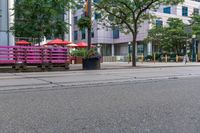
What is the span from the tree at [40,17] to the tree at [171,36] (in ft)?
94.7

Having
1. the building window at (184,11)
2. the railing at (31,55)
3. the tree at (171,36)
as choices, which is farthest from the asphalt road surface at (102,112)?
the building window at (184,11)

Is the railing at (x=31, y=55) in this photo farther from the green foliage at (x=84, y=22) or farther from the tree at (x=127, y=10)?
the tree at (x=127, y=10)

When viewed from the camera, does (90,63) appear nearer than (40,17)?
Yes

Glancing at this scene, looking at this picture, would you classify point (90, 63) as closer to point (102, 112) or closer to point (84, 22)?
point (84, 22)

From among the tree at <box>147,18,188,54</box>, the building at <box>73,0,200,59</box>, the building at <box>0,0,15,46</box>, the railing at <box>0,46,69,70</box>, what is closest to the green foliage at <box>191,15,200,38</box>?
the tree at <box>147,18,188,54</box>

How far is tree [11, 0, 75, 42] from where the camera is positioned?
24.5 metres

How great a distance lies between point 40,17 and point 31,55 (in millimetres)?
5673

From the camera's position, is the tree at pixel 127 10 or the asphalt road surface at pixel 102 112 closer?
the asphalt road surface at pixel 102 112

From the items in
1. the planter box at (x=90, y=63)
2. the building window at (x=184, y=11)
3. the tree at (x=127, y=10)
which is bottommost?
the planter box at (x=90, y=63)

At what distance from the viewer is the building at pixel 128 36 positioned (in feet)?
217

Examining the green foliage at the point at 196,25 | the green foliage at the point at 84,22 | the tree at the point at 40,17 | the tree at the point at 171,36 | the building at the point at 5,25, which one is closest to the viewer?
the green foliage at the point at 84,22

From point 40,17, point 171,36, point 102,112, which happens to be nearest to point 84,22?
point 40,17

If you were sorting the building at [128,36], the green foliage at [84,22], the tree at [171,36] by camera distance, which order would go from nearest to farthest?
the green foliage at [84,22], the tree at [171,36], the building at [128,36]

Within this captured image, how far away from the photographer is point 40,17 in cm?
2527
